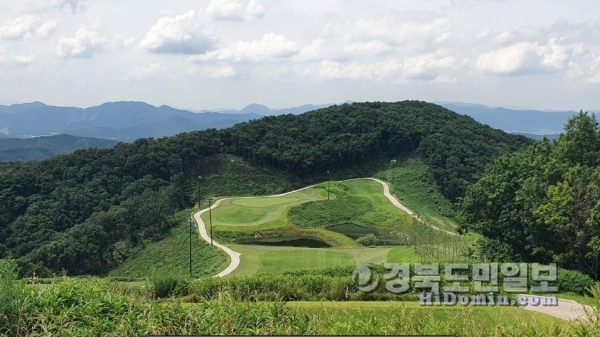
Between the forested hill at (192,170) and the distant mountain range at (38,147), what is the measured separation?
9239 centimetres

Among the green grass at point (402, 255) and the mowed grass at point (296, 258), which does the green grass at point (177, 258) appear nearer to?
the mowed grass at point (296, 258)

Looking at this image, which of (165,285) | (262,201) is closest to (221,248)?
(262,201)

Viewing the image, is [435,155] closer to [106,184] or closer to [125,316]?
[106,184]

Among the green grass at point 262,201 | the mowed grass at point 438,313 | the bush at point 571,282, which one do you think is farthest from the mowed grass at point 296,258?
the mowed grass at point 438,313

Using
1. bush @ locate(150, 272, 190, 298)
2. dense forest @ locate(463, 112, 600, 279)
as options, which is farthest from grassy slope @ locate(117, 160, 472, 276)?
bush @ locate(150, 272, 190, 298)

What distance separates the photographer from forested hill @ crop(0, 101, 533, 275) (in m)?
38.3

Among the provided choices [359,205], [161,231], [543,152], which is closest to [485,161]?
[359,205]

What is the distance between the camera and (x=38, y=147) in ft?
539

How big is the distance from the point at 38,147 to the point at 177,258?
159m

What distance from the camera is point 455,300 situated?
1200cm

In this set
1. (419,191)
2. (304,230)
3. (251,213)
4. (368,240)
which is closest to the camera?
(368,240)

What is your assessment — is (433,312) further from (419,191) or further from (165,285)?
(419,191)

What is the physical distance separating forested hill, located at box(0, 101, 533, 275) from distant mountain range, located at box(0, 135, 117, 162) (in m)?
92.4

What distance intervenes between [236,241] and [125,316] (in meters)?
30.3
